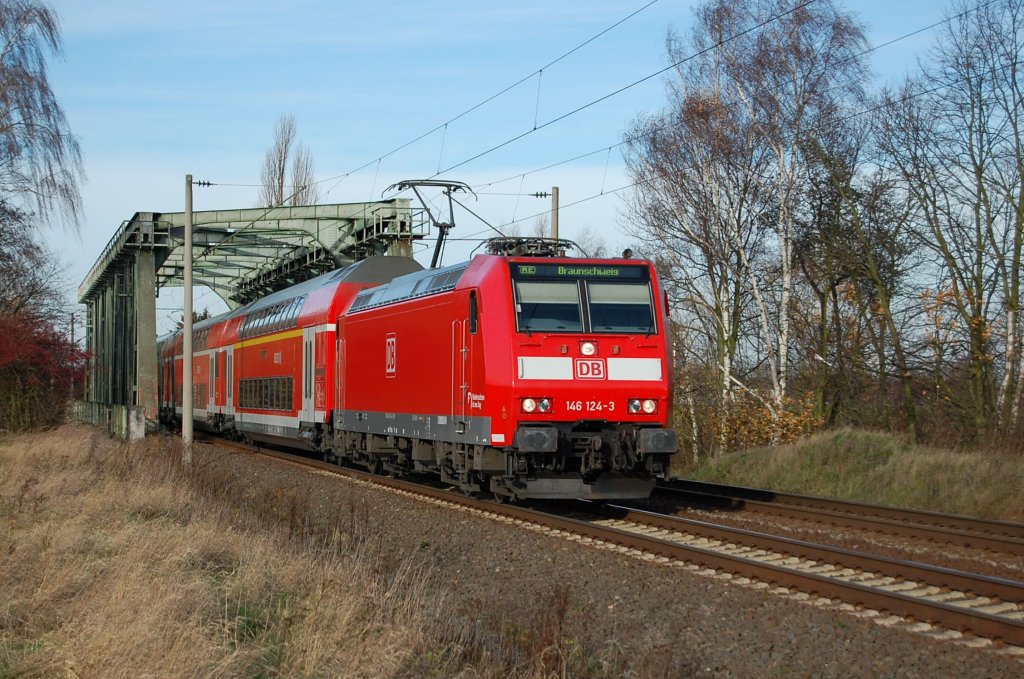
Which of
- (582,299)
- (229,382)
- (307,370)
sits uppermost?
(582,299)

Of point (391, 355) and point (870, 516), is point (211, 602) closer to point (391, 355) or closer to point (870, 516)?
point (870, 516)

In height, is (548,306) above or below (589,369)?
above

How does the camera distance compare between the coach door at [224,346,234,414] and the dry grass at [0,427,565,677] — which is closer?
the dry grass at [0,427,565,677]

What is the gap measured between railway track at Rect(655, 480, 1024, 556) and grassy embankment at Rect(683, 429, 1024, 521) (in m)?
1.29

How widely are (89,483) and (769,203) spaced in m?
17.4

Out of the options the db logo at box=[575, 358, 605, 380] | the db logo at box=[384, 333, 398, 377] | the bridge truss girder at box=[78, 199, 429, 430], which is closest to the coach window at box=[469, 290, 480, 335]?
the db logo at box=[575, 358, 605, 380]

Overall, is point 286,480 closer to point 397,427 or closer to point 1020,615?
point 397,427

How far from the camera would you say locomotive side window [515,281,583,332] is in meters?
13.8

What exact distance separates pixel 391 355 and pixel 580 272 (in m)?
4.56

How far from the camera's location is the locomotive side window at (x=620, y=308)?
14.1 meters

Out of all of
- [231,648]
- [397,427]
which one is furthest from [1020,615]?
[397,427]

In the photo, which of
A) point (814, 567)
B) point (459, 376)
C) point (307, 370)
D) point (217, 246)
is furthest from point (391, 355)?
point (217, 246)

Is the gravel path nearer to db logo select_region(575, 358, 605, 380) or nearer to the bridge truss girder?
db logo select_region(575, 358, 605, 380)

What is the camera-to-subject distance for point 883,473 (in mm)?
16859
